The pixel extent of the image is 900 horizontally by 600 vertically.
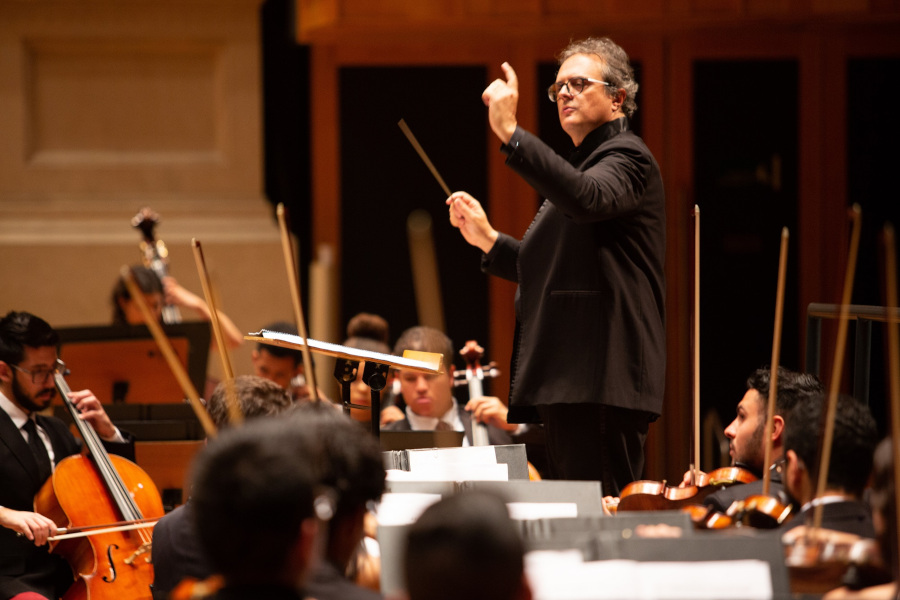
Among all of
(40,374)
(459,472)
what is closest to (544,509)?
(459,472)

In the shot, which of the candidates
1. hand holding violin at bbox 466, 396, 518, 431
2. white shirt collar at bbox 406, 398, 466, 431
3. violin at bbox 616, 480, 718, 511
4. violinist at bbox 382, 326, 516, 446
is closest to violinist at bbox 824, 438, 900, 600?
violin at bbox 616, 480, 718, 511

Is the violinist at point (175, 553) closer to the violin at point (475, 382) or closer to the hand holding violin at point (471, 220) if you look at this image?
the hand holding violin at point (471, 220)

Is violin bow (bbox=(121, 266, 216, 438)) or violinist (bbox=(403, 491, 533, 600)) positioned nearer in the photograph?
violinist (bbox=(403, 491, 533, 600))

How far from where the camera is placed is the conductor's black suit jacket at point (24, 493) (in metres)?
3.13

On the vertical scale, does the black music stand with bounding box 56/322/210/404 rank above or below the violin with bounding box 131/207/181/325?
below

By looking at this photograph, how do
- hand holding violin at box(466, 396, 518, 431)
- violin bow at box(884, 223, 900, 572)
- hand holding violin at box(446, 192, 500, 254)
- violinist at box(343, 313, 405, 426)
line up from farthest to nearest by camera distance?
violinist at box(343, 313, 405, 426) < hand holding violin at box(466, 396, 518, 431) < hand holding violin at box(446, 192, 500, 254) < violin bow at box(884, 223, 900, 572)

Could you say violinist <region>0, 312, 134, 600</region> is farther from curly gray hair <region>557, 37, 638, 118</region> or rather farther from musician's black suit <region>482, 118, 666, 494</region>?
curly gray hair <region>557, 37, 638, 118</region>

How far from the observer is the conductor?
2691 millimetres

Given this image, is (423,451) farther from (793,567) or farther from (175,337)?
(175,337)

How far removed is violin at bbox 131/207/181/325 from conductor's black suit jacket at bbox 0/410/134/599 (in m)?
1.41

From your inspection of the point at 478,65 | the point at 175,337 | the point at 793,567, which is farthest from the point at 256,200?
the point at 793,567

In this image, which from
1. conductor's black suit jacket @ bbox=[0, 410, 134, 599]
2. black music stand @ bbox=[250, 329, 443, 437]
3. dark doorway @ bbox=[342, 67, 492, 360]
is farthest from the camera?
dark doorway @ bbox=[342, 67, 492, 360]

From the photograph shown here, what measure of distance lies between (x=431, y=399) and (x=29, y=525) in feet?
4.99

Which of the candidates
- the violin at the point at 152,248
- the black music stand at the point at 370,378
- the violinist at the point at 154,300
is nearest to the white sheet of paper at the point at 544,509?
the black music stand at the point at 370,378
